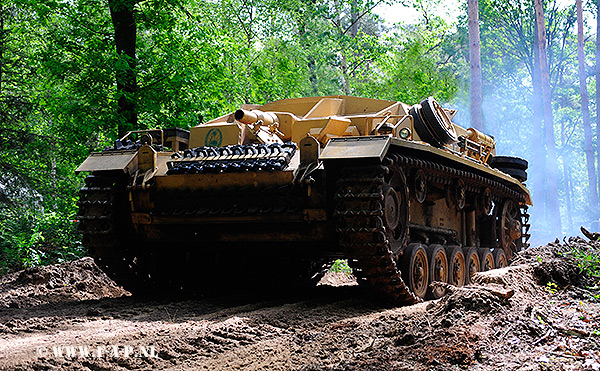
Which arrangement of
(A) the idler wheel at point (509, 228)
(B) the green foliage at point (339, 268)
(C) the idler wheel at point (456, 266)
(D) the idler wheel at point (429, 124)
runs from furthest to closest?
(B) the green foliage at point (339, 268) < (A) the idler wheel at point (509, 228) < (C) the idler wheel at point (456, 266) < (D) the idler wheel at point (429, 124)

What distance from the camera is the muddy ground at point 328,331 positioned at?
4.50m

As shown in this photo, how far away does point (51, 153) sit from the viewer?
14328 mm

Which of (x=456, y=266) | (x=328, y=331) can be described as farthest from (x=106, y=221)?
(x=456, y=266)

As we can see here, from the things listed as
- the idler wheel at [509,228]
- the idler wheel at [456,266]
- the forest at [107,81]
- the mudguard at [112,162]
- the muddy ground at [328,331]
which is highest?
the forest at [107,81]

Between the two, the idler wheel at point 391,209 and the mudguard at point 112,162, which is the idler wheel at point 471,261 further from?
the mudguard at point 112,162

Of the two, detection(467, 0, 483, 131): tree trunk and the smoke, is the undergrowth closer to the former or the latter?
detection(467, 0, 483, 131): tree trunk

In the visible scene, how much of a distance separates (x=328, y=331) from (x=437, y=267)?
3216 millimetres

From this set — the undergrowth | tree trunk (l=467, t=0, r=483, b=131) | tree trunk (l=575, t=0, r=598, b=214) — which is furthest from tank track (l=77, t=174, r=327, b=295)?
tree trunk (l=575, t=0, r=598, b=214)

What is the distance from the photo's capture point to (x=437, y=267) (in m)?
8.73

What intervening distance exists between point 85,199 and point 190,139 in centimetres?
176

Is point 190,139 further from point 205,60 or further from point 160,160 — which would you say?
point 205,60

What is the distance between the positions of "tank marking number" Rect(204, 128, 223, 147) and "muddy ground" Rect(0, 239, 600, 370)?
212 centimetres

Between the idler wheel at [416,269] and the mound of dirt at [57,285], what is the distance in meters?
4.01

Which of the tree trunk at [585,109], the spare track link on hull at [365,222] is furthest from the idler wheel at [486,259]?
the tree trunk at [585,109]
